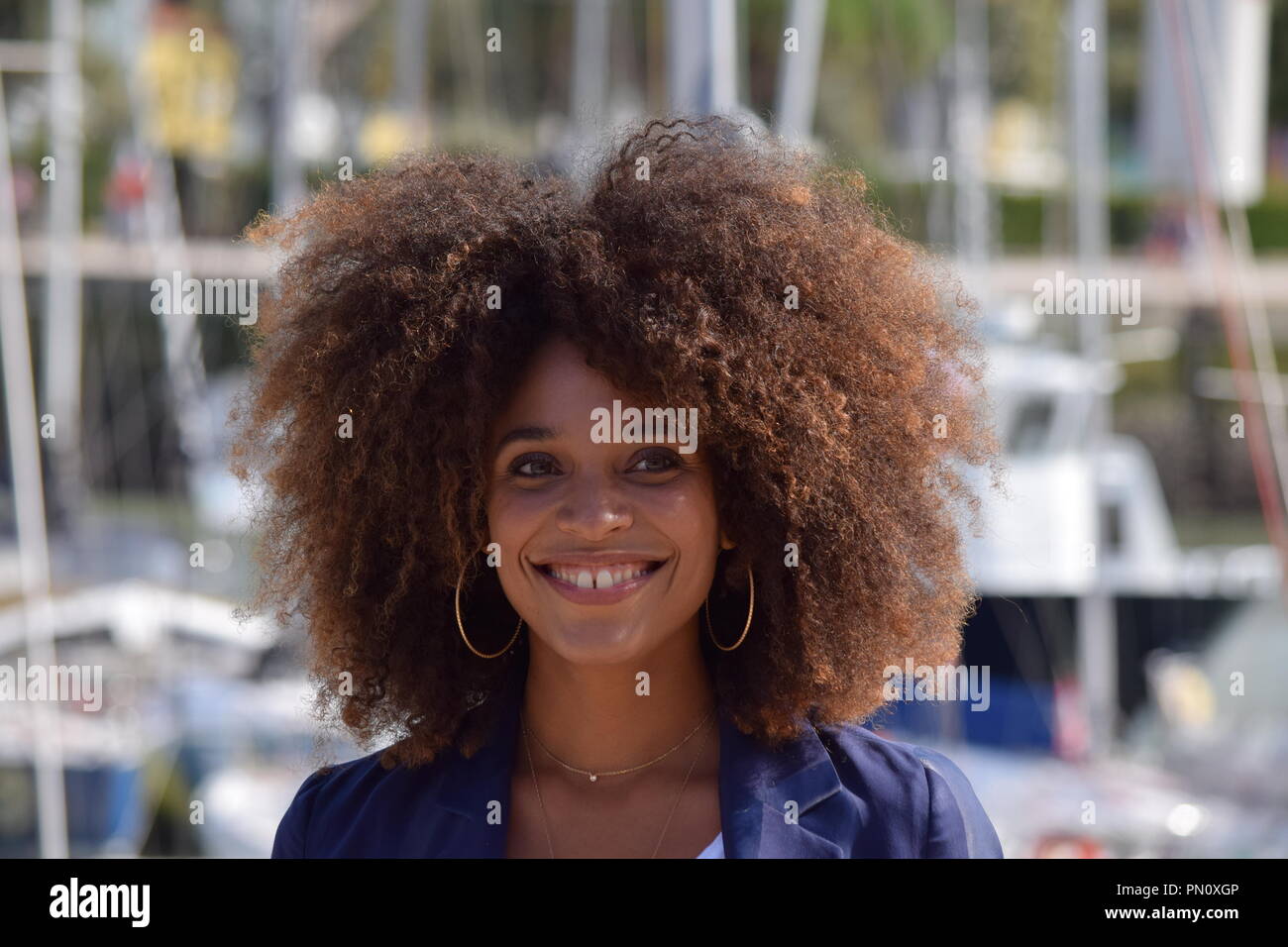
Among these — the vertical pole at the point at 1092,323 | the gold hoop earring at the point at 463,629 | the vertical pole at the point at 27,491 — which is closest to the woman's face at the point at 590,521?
the gold hoop earring at the point at 463,629

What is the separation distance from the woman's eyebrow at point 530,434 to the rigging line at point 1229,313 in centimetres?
550

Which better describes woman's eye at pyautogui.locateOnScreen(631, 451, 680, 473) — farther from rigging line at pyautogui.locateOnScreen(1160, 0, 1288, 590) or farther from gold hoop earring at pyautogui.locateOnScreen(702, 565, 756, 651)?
rigging line at pyautogui.locateOnScreen(1160, 0, 1288, 590)

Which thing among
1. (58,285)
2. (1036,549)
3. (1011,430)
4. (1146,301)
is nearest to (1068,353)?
(1011,430)

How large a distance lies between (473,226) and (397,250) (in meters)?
0.14

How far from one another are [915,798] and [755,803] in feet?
0.87

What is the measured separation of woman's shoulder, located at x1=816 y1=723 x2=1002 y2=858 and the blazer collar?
5 cm

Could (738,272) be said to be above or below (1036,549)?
above

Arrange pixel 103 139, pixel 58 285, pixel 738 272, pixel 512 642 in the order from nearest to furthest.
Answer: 1. pixel 738 272
2. pixel 512 642
3. pixel 58 285
4. pixel 103 139

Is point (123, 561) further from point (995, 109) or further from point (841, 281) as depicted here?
point (995, 109)

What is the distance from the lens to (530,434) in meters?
2.59

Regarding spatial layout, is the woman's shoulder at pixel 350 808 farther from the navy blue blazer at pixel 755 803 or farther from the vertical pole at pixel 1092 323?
the vertical pole at pixel 1092 323

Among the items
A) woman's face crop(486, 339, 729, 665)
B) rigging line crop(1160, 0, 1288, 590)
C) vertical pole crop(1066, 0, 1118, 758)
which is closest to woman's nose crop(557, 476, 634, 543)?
woman's face crop(486, 339, 729, 665)

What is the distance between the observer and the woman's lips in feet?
8.31

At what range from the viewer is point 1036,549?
12.7 metres
